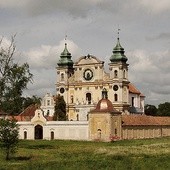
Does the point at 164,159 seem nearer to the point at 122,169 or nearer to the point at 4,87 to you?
the point at 122,169

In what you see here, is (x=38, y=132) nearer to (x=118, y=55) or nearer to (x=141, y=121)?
(x=141, y=121)

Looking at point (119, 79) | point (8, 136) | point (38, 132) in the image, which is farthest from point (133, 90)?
point (8, 136)

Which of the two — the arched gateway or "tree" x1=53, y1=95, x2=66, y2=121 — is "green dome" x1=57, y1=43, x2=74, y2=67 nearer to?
"tree" x1=53, y1=95, x2=66, y2=121

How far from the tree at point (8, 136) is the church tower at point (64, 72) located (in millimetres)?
55701

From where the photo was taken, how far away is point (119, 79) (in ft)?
318

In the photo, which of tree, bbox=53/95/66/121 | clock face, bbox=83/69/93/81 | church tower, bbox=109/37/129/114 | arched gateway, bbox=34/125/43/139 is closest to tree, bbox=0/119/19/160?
arched gateway, bbox=34/125/43/139

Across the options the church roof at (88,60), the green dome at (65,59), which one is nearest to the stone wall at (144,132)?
the church roof at (88,60)

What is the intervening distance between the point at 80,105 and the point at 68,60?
12541 mm

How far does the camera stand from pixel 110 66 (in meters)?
98.8

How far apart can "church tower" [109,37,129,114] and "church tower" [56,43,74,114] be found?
9728 mm

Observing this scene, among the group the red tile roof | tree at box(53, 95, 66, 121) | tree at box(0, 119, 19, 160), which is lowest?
tree at box(0, 119, 19, 160)

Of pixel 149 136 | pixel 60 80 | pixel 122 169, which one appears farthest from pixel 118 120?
pixel 122 169

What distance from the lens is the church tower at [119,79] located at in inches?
3807

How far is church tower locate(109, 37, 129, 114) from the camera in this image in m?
96.7
